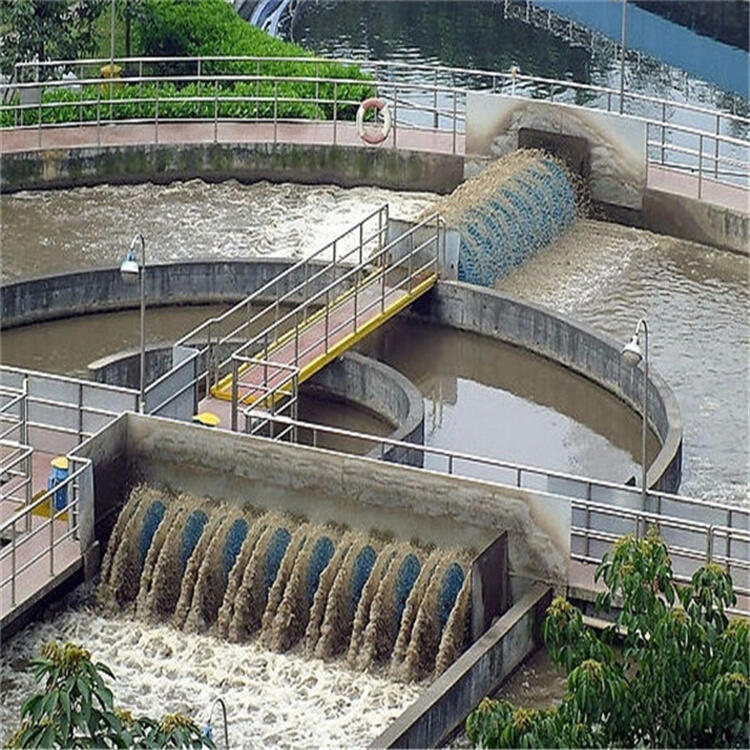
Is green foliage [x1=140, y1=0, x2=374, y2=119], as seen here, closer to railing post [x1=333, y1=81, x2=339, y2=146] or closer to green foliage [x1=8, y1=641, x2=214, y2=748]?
railing post [x1=333, y1=81, x2=339, y2=146]

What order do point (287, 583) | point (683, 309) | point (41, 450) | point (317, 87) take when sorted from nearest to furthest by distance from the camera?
point (287, 583)
point (41, 450)
point (683, 309)
point (317, 87)

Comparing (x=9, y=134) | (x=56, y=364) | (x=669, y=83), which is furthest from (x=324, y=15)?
(x=56, y=364)

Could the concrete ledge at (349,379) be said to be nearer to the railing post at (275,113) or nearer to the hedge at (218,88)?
the railing post at (275,113)

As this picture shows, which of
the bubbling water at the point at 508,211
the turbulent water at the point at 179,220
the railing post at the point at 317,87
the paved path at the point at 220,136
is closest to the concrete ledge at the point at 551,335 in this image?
the bubbling water at the point at 508,211

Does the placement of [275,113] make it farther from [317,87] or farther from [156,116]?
[156,116]

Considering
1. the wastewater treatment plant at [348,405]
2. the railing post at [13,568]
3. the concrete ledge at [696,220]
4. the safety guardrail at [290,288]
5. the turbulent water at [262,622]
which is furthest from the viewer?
the concrete ledge at [696,220]

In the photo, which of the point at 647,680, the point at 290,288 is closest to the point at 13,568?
the point at 647,680
